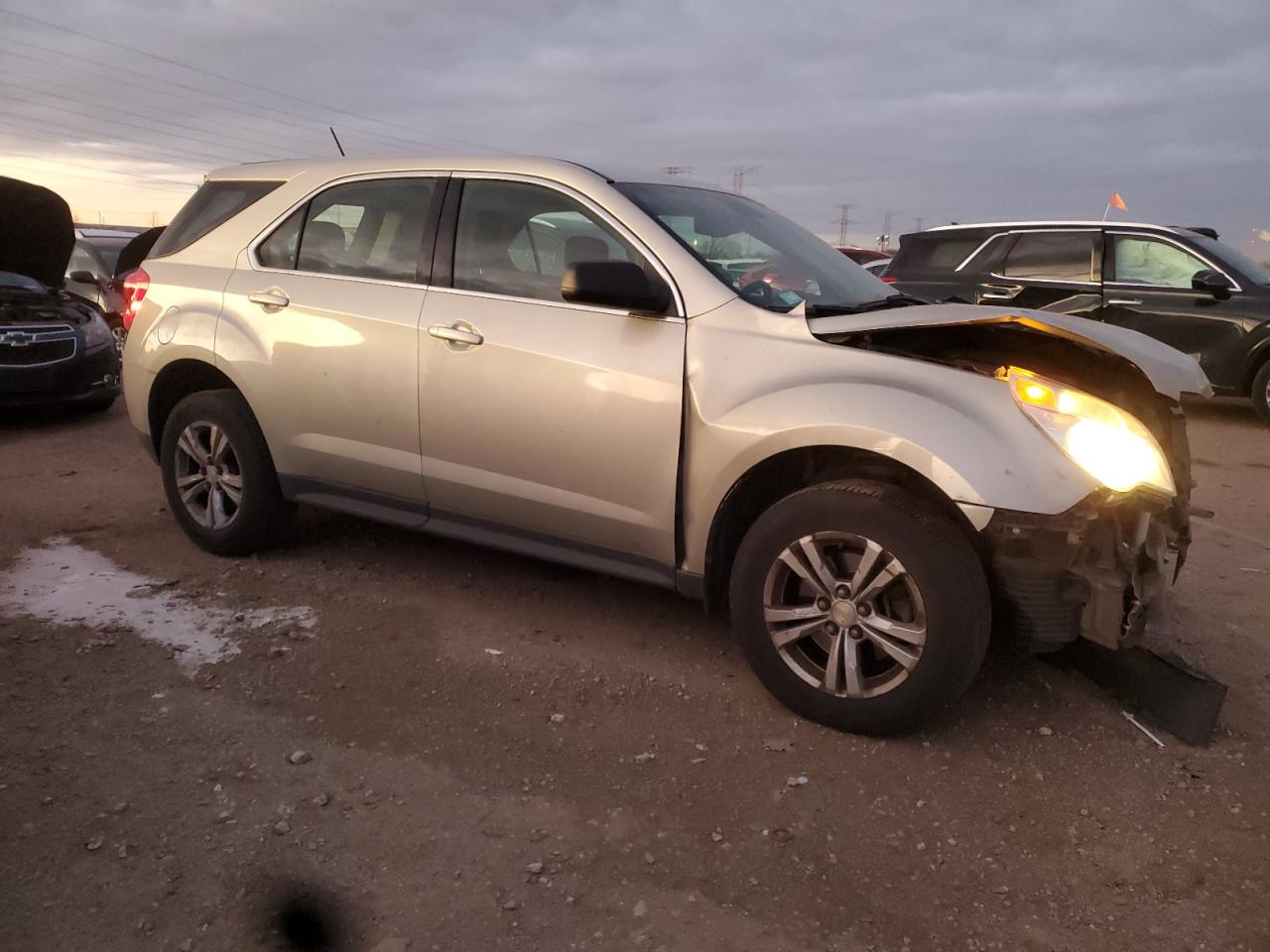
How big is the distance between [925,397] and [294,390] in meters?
2.67

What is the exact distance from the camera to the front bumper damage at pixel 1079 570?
2871mm

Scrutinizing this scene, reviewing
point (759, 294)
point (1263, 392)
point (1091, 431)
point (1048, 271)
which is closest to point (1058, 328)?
point (1091, 431)

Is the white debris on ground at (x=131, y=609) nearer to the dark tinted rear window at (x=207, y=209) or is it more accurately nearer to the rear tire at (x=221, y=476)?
the rear tire at (x=221, y=476)

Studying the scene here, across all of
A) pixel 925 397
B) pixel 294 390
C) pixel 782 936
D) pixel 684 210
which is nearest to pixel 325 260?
pixel 294 390

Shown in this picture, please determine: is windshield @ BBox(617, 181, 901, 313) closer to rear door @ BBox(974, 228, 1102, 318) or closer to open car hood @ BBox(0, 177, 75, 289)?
rear door @ BBox(974, 228, 1102, 318)

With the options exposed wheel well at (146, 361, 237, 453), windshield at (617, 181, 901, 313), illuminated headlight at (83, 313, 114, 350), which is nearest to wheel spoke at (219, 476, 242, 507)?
exposed wheel well at (146, 361, 237, 453)

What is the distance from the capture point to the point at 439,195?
4.06 m

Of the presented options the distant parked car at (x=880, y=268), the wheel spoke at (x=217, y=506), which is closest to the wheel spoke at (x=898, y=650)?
the wheel spoke at (x=217, y=506)

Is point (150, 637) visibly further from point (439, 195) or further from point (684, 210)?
point (684, 210)

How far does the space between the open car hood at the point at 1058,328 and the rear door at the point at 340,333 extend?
1.69 m

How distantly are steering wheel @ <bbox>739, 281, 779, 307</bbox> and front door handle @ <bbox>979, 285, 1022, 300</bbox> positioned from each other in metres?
6.14

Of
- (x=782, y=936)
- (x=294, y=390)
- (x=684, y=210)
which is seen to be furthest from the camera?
(x=294, y=390)

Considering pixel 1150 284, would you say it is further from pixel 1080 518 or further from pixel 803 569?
pixel 803 569

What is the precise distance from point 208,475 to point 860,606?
3163 mm
